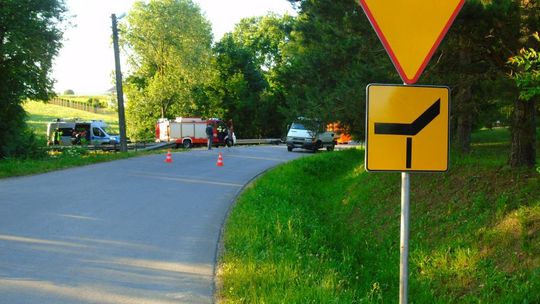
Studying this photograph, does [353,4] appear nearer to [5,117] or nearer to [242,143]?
[5,117]

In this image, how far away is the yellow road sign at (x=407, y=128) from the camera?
3.62 meters

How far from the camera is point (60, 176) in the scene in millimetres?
16750

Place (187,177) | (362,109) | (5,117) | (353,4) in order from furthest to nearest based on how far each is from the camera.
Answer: (5,117)
(187,177)
(362,109)
(353,4)

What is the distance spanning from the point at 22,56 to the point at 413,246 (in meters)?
24.0

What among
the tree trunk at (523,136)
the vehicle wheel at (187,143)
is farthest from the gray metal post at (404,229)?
the vehicle wheel at (187,143)

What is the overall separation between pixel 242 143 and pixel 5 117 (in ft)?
96.3

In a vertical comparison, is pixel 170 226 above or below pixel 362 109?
below

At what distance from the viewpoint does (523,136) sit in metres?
9.59

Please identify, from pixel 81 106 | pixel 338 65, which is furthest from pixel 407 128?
Result: pixel 81 106

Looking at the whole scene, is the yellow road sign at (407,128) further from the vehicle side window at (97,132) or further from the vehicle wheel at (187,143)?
the vehicle wheel at (187,143)

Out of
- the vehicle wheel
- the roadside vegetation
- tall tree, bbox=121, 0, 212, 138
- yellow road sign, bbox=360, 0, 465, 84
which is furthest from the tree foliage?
tall tree, bbox=121, 0, 212, 138

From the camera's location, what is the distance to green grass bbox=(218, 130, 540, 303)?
6.03 m

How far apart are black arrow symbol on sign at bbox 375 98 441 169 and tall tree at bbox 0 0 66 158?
26.2 metres

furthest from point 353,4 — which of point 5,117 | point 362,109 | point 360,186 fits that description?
point 5,117
